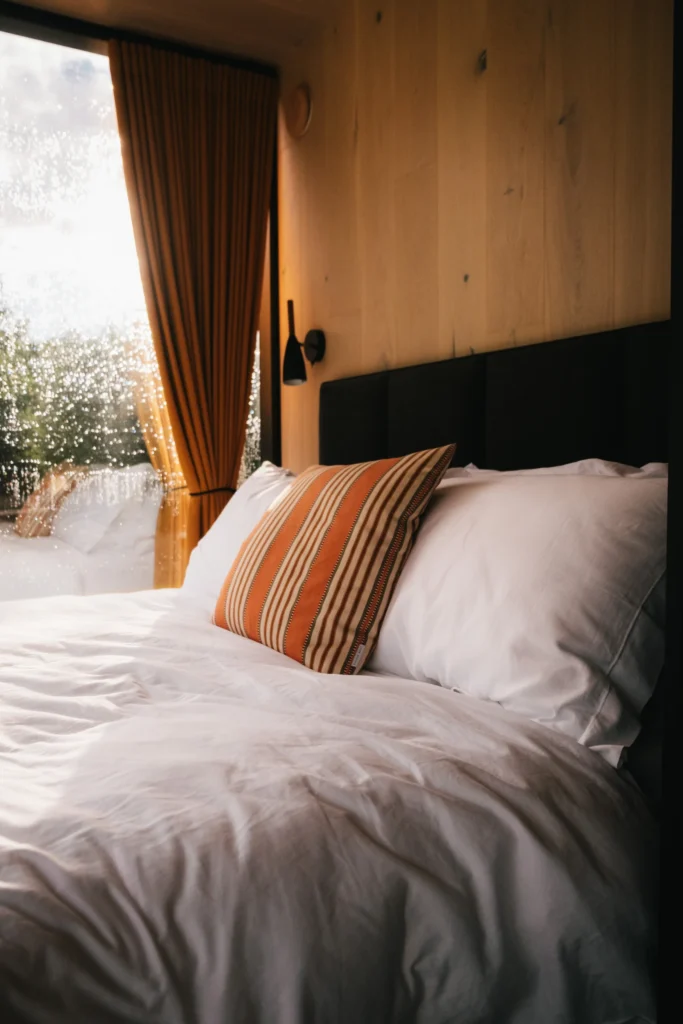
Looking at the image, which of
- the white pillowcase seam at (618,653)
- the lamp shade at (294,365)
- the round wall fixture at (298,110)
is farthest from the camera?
the round wall fixture at (298,110)

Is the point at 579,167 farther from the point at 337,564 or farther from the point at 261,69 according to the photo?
the point at 261,69

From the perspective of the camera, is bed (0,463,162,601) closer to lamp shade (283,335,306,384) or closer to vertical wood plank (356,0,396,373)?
lamp shade (283,335,306,384)

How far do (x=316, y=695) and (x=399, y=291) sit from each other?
5.26 feet

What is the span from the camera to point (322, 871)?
76cm

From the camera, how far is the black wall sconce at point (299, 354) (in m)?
2.78

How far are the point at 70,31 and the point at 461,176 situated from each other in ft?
5.48

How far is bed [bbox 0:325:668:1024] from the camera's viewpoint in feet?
2.19

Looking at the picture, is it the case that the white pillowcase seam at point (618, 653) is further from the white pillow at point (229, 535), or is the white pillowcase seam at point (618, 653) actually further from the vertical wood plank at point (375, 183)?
the vertical wood plank at point (375, 183)

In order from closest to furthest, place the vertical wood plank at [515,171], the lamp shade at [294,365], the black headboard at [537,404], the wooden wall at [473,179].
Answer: the black headboard at [537,404] → the wooden wall at [473,179] → the vertical wood plank at [515,171] → the lamp shade at [294,365]

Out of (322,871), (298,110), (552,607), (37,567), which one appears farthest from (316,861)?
(298,110)

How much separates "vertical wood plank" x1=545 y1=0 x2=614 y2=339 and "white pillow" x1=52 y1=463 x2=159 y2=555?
1.77 m

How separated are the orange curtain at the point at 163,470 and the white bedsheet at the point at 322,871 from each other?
197 cm

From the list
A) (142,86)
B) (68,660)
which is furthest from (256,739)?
(142,86)

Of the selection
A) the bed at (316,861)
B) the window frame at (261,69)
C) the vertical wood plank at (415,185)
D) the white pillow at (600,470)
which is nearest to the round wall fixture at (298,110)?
the window frame at (261,69)
